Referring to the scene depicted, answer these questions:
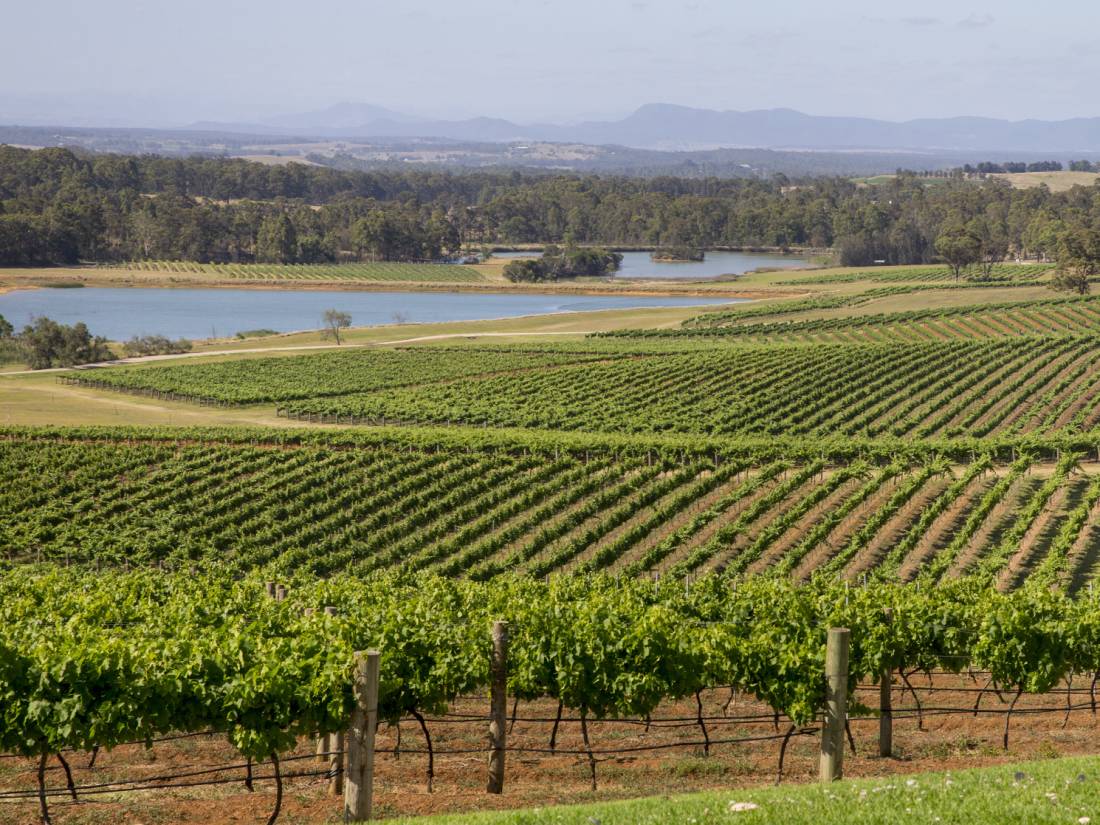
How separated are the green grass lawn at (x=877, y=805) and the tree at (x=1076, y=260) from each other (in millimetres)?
113966

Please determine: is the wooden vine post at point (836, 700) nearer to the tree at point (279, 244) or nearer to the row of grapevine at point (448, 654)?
the row of grapevine at point (448, 654)

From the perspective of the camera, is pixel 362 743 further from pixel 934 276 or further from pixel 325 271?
pixel 325 271

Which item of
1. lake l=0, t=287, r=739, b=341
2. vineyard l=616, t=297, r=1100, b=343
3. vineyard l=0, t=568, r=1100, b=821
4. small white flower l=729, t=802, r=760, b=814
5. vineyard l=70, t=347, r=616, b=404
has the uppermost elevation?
small white flower l=729, t=802, r=760, b=814

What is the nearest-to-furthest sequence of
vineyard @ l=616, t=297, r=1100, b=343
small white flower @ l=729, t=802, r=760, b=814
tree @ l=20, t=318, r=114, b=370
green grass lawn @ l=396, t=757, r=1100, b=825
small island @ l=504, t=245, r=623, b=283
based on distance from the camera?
1. green grass lawn @ l=396, t=757, r=1100, b=825
2. small white flower @ l=729, t=802, r=760, b=814
3. tree @ l=20, t=318, r=114, b=370
4. vineyard @ l=616, t=297, r=1100, b=343
5. small island @ l=504, t=245, r=623, b=283

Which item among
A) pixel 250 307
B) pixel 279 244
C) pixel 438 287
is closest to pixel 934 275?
pixel 438 287

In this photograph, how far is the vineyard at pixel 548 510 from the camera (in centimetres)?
3931

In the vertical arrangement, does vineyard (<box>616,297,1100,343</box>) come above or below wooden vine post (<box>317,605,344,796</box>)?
below

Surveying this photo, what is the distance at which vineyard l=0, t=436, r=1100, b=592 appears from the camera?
39312 millimetres

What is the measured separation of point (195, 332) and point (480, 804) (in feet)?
403

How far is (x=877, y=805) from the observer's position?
1155 cm

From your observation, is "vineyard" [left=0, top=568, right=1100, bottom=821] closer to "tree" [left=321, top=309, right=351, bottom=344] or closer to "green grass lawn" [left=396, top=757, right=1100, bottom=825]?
"green grass lawn" [left=396, top=757, right=1100, bottom=825]

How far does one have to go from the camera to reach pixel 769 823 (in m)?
11.1

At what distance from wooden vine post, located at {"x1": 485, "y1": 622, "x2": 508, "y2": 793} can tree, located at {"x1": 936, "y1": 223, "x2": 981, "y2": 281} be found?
139 m

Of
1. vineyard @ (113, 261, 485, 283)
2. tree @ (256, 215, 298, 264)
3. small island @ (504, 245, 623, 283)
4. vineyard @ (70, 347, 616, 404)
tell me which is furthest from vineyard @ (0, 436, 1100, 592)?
tree @ (256, 215, 298, 264)
